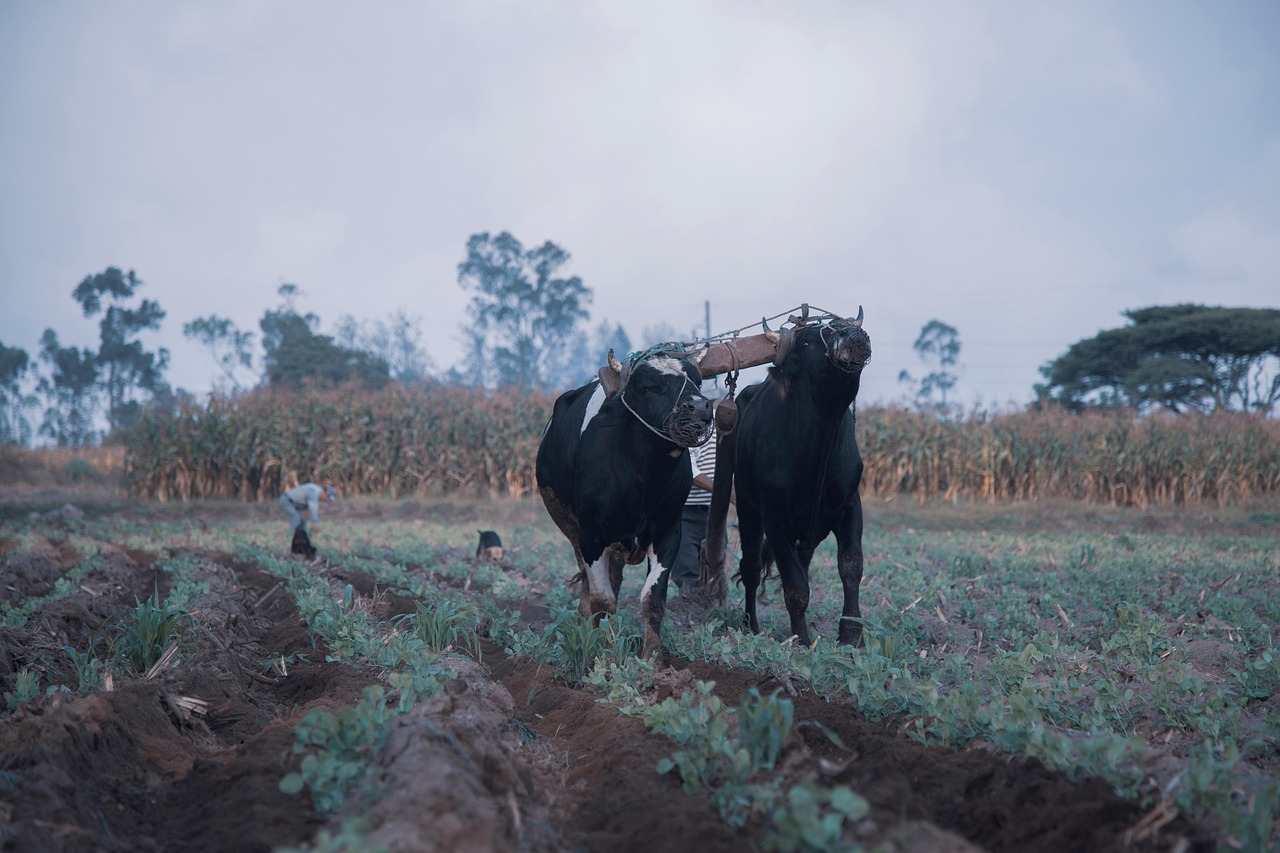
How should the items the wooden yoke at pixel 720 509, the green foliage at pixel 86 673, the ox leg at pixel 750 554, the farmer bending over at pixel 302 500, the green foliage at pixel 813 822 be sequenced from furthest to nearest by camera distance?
1. the farmer bending over at pixel 302 500
2. the ox leg at pixel 750 554
3. the wooden yoke at pixel 720 509
4. the green foliage at pixel 86 673
5. the green foliage at pixel 813 822

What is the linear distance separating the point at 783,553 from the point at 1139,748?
3313mm

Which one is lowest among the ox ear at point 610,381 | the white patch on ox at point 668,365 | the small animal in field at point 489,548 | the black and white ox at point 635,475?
the small animal in field at point 489,548

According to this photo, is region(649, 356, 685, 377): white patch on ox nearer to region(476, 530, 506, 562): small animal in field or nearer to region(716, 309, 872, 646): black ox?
region(716, 309, 872, 646): black ox

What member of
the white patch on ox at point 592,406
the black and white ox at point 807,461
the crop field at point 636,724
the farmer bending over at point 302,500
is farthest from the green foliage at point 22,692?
the farmer bending over at point 302,500

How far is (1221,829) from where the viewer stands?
287cm

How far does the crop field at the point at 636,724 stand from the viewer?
295 cm

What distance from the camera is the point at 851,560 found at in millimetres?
6344

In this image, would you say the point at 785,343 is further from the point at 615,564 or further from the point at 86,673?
the point at 86,673

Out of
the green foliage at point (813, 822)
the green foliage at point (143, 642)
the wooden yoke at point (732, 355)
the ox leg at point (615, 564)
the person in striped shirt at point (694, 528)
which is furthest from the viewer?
the person in striped shirt at point (694, 528)

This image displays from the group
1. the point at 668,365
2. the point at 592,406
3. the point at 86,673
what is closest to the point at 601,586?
the point at 592,406

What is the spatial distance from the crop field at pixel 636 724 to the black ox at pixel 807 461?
2.30 feet

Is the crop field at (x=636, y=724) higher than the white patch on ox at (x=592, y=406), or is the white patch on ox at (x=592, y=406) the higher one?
the white patch on ox at (x=592, y=406)

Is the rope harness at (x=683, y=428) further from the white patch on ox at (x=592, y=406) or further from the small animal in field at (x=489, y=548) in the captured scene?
the small animal in field at (x=489, y=548)

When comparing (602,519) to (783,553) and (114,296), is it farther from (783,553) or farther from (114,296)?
(114,296)
